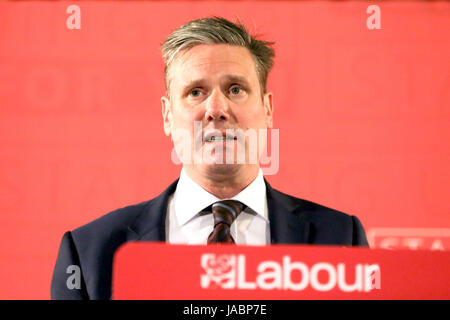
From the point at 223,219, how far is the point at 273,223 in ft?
0.54

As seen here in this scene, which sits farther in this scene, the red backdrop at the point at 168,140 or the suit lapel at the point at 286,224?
the red backdrop at the point at 168,140

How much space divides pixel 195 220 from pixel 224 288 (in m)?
0.24

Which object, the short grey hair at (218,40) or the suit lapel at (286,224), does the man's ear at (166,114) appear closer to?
the short grey hair at (218,40)

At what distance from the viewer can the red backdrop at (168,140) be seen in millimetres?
2146

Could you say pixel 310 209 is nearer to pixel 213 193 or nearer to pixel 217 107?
pixel 213 193

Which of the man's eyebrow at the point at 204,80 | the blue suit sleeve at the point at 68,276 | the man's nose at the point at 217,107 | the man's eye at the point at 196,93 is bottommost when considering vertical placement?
the blue suit sleeve at the point at 68,276

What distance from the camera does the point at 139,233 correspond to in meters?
1.99

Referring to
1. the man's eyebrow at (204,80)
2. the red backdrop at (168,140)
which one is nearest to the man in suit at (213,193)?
the man's eyebrow at (204,80)

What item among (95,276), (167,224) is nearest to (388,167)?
(167,224)

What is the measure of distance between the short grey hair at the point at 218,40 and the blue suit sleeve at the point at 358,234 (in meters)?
0.55

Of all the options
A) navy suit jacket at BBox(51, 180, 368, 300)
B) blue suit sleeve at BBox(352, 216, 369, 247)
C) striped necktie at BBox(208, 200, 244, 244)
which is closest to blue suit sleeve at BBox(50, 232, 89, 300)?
navy suit jacket at BBox(51, 180, 368, 300)

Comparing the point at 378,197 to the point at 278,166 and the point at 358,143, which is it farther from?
the point at 278,166

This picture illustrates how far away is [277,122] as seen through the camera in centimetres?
221

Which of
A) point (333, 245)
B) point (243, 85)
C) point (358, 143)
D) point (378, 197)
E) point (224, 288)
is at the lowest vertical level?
point (224, 288)
